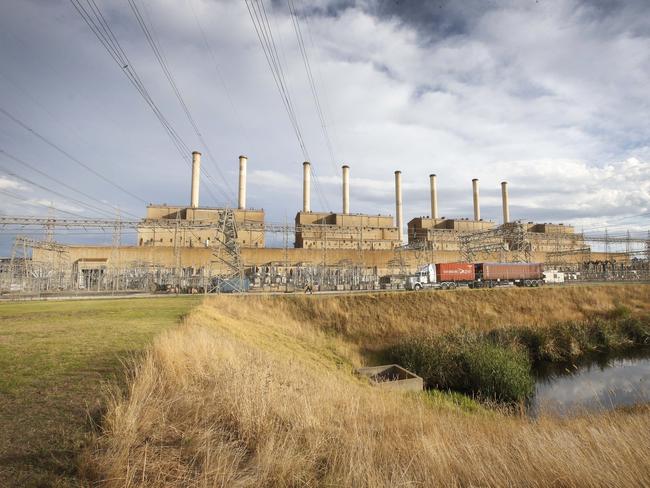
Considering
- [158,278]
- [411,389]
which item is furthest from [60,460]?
[158,278]

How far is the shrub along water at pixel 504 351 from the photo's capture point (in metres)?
14.9

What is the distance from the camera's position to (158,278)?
4350cm

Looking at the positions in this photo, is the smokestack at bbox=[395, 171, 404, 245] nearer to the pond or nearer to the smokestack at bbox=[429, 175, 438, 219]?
the smokestack at bbox=[429, 175, 438, 219]

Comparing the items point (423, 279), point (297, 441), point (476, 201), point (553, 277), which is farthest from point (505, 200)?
point (297, 441)

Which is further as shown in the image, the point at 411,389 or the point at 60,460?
the point at 411,389

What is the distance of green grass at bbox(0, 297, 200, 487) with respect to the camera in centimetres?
344

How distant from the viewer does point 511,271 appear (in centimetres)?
4219

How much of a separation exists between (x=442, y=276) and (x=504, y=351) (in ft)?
78.4

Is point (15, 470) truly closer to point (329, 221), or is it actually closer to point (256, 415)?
point (256, 415)

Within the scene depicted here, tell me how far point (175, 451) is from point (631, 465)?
16.6 ft

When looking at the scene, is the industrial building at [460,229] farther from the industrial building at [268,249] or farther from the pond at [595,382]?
the pond at [595,382]

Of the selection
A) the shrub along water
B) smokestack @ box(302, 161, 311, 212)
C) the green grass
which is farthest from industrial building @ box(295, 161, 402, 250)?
the green grass

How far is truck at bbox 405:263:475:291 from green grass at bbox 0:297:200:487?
1298 inches

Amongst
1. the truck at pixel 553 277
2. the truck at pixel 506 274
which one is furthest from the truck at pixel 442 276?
the truck at pixel 553 277
